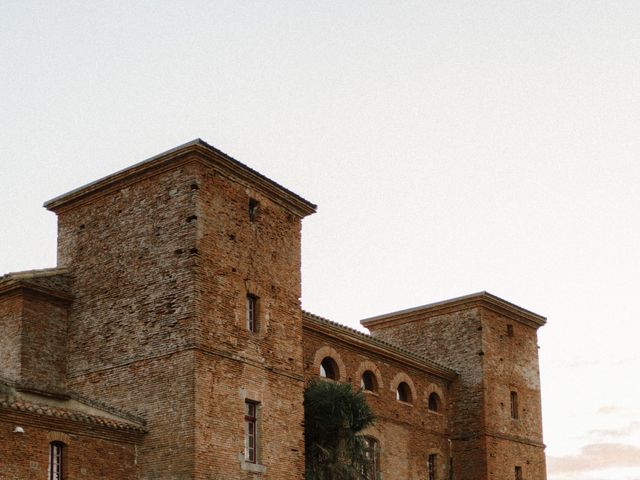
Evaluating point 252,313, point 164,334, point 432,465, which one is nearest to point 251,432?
point 252,313

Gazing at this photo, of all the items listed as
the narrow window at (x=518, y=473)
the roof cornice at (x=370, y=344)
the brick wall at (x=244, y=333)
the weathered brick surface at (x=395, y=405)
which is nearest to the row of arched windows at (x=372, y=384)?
the weathered brick surface at (x=395, y=405)

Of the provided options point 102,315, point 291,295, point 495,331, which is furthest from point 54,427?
point 495,331

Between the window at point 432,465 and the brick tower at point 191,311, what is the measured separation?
9262 mm

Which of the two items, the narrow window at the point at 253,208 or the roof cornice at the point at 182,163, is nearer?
the roof cornice at the point at 182,163

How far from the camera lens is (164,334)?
22.0 m

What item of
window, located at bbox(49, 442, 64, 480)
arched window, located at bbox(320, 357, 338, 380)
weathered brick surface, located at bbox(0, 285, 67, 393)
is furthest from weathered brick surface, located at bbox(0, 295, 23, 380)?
arched window, located at bbox(320, 357, 338, 380)

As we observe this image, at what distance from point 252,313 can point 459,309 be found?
13.1 metres

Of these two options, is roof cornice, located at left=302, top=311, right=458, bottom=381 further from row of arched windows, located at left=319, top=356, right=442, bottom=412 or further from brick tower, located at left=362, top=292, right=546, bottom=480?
brick tower, located at left=362, top=292, right=546, bottom=480

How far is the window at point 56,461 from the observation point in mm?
19812

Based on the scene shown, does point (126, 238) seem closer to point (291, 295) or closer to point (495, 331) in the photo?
point (291, 295)

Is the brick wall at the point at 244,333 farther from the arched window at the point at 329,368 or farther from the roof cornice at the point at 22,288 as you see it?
the roof cornice at the point at 22,288

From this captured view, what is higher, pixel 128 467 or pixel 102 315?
pixel 102 315

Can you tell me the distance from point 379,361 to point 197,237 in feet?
34.2

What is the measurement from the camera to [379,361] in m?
Answer: 30.7
